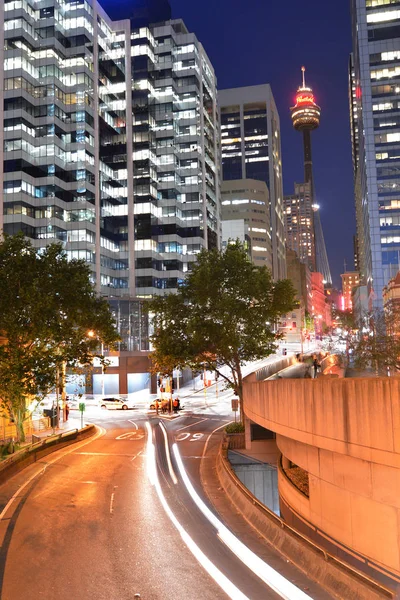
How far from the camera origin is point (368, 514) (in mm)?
14227

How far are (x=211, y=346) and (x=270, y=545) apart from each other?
24590 mm

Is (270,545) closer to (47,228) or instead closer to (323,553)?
(323,553)

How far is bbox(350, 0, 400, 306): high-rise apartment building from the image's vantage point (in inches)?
5576

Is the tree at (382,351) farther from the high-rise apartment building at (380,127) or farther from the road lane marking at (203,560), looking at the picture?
the high-rise apartment building at (380,127)

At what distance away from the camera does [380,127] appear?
14812cm

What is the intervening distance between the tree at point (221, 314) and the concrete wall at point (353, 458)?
18493mm

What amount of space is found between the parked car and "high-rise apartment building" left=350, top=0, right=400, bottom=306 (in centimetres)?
9577

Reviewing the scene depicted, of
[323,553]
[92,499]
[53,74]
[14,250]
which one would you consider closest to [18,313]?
[14,250]

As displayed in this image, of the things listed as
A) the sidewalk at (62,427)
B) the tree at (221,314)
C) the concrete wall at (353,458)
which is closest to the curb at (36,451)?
the sidewalk at (62,427)

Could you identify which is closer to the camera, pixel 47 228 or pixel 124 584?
pixel 124 584

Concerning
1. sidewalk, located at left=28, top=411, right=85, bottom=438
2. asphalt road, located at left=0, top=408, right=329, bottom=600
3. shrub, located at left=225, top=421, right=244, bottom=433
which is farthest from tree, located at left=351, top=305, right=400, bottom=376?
asphalt road, located at left=0, top=408, right=329, bottom=600

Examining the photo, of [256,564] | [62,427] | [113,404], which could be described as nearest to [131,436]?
[62,427]

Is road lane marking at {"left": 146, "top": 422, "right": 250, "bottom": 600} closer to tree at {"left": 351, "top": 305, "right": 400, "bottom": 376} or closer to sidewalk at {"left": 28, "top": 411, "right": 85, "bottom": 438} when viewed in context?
sidewalk at {"left": 28, "top": 411, "right": 85, "bottom": 438}

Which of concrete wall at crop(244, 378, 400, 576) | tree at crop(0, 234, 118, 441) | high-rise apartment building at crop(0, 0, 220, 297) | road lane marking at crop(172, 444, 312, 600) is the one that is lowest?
road lane marking at crop(172, 444, 312, 600)
